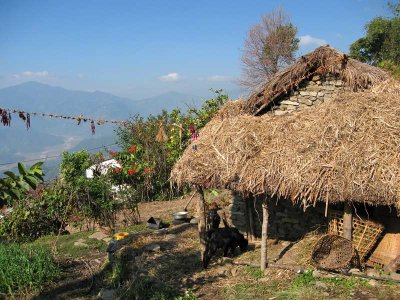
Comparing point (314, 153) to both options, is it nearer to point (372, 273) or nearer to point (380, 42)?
point (372, 273)

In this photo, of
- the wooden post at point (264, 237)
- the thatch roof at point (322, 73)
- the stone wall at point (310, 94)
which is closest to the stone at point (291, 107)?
the stone wall at point (310, 94)

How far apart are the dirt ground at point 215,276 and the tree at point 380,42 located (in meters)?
21.1

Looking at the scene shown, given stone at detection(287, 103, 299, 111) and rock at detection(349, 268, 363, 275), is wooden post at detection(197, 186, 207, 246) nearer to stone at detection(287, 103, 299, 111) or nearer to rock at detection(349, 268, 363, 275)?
rock at detection(349, 268, 363, 275)

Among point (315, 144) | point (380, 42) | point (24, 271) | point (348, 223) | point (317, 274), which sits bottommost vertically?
point (24, 271)

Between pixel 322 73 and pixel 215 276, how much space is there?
5.53 m

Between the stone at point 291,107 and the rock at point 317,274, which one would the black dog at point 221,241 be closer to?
the rock at point 317,274

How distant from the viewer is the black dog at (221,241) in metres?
9.11

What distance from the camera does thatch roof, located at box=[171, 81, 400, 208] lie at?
24.1ft

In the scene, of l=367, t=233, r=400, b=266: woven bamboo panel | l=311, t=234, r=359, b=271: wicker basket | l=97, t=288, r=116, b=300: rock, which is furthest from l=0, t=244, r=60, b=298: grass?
l=367, t=233, r=400, b=266: woven bamboo panel

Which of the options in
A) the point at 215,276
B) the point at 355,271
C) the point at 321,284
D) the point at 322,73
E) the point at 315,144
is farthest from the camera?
the point at 322,73

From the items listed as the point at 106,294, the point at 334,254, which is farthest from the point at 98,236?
the point at 334,254

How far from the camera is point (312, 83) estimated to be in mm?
10375

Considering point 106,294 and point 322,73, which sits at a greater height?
point 322,73

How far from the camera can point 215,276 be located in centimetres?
862
